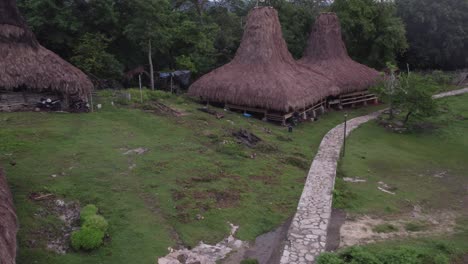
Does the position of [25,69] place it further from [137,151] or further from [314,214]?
[314,214]

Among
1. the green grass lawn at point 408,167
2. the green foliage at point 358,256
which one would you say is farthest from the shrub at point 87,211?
the green grass lawn at point 408,167

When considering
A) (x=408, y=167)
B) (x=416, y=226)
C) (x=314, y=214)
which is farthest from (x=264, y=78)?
(x=416, y=226)

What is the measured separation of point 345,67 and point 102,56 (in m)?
19.0

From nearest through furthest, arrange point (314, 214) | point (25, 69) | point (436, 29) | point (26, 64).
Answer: point (314, 214) < point (25, 69) < point (26, 64) < point (436, 29)

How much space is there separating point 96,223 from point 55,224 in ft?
4.10

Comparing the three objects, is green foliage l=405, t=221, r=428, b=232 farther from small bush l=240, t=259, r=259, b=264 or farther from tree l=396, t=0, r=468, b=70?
tree l=396, t=0, r=468, b=70

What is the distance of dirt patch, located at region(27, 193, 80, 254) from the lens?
31.2 feet

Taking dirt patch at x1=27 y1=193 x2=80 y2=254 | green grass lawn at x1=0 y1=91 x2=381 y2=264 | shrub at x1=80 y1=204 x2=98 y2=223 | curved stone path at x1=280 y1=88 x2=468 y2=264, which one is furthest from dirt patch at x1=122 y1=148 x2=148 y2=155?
curved stone path at x1=280 y1=88 x2=468 y2=264

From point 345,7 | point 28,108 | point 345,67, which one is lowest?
point 28,108

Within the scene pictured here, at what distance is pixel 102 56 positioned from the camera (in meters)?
27.3

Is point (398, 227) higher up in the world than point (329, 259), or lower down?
lower down

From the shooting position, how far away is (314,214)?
1255 cm

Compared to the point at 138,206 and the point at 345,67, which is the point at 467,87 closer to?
the point at 345,67

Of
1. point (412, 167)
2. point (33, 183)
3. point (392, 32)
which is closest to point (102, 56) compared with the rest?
point (33, 183)
